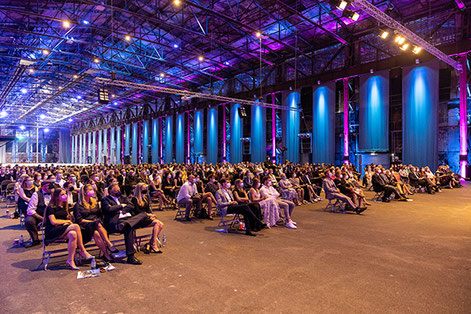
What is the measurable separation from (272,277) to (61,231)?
309 cm

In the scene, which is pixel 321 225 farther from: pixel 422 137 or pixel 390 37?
pixel 390 37

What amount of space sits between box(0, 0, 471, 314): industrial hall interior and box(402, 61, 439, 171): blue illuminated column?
0.08m

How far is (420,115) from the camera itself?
632 inches

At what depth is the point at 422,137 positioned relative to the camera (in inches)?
630

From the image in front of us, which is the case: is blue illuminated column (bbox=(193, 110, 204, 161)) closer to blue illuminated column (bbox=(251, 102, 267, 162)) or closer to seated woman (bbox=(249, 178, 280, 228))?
blue illuminated column (bbox=(251, 102, 267, 162))

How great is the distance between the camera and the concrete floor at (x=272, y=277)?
9.70 feet

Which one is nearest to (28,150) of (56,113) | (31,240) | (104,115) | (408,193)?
(56,113)

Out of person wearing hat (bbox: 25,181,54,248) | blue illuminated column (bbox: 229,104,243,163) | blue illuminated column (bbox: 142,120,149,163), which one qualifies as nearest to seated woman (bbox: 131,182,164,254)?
person wearing hat (bbox: 25,181,54,248)

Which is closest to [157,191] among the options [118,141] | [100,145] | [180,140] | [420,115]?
[420,115]

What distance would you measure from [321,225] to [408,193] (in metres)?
6.96

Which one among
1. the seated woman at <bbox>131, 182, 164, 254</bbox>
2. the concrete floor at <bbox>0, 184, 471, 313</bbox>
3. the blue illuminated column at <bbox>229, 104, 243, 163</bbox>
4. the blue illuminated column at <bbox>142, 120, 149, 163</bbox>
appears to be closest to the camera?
the concrete floor at <bbox>0, 184, 471, 313</bbox>

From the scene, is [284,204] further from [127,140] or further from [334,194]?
[127,140]

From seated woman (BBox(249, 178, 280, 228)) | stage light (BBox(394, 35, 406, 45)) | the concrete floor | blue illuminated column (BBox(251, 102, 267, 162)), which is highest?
stage light (BBox(394, 35, 406, 45))

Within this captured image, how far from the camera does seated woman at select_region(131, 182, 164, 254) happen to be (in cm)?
479
